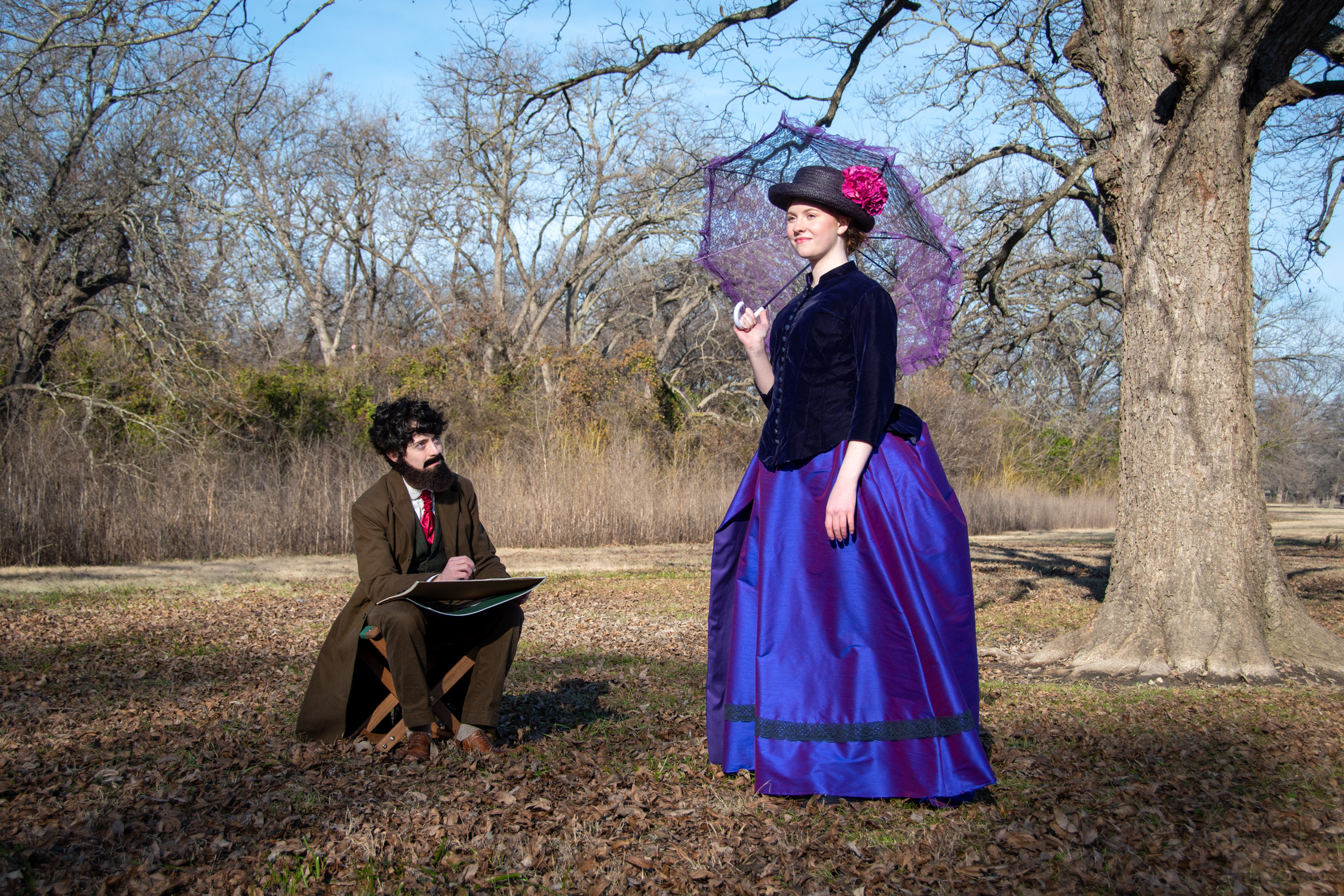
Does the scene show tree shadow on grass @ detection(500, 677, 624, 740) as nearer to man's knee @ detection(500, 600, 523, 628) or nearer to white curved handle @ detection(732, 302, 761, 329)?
man's knee @ detection(500, 600, 523, 628)

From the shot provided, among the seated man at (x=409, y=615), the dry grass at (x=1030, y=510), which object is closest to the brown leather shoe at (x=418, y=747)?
the seated man at (x=409, y=615)

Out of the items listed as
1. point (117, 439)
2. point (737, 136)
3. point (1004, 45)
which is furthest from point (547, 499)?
point (1004, 45)

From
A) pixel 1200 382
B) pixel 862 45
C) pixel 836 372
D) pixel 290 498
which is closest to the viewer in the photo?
pixel 836 372

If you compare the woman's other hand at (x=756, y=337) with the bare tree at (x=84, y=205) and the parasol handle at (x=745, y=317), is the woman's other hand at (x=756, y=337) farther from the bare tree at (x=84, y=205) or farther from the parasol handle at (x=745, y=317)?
the bare tree at (x=84, y=205)

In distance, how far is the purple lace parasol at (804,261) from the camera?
12.2 feet

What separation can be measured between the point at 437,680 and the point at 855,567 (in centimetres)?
174

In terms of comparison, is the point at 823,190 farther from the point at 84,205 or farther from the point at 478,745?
the point at 84,205

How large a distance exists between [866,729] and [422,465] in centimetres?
191

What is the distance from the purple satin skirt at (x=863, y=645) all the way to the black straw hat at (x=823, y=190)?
78 cm

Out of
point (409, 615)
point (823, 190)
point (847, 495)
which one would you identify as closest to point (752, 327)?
point (823, 190)

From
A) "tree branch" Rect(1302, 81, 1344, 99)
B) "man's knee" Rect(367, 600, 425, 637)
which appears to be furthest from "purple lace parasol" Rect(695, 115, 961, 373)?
"tree branch" Rect(1302, 81, 1344, 99)

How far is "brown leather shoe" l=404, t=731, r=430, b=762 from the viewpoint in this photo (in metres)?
3.48

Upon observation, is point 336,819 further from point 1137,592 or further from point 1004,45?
point 1004,45

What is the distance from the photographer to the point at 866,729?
288cm
